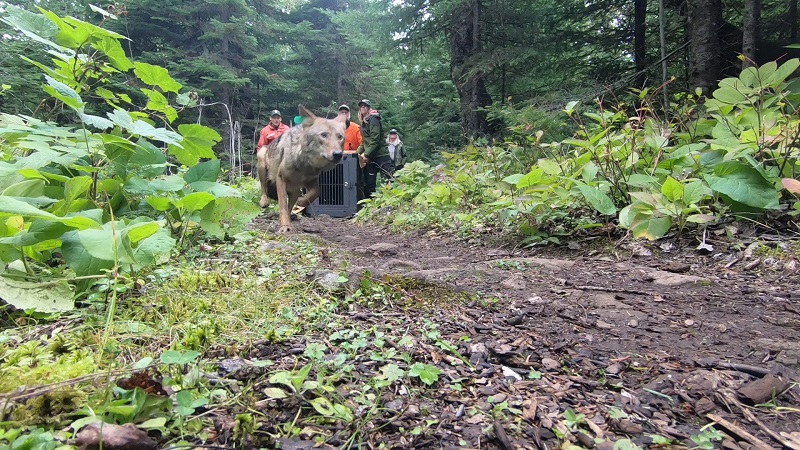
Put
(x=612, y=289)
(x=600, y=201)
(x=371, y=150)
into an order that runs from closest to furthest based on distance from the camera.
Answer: (x=612, y=289) → (x=600, y=201) → (x=371, y=150)

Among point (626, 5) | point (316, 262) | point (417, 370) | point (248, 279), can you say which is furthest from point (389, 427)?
point (626, 5)

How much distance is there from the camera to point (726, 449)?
4.08 feet

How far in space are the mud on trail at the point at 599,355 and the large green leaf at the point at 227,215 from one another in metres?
1.13

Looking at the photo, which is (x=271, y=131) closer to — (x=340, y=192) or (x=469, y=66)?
(x=340, y=192)

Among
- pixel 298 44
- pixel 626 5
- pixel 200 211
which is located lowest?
pixel 200 211

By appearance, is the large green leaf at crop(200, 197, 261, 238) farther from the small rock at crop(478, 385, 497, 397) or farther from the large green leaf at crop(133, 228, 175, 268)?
the small rock at crop(478, 385, 497, 397)

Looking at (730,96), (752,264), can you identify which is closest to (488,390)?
(752,264)

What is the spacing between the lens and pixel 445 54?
16.1m

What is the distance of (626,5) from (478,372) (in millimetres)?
13017

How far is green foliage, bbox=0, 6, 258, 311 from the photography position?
177 cm

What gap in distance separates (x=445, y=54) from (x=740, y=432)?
16.3 metres

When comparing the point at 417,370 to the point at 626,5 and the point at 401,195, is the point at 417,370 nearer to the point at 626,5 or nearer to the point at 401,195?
the point at 401,195

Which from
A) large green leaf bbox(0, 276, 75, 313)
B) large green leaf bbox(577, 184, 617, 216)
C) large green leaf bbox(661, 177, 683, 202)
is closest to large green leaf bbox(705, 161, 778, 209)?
large green leaf bbox(661, 177, 683, 202)

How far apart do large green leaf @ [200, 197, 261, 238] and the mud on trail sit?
1.13 m
